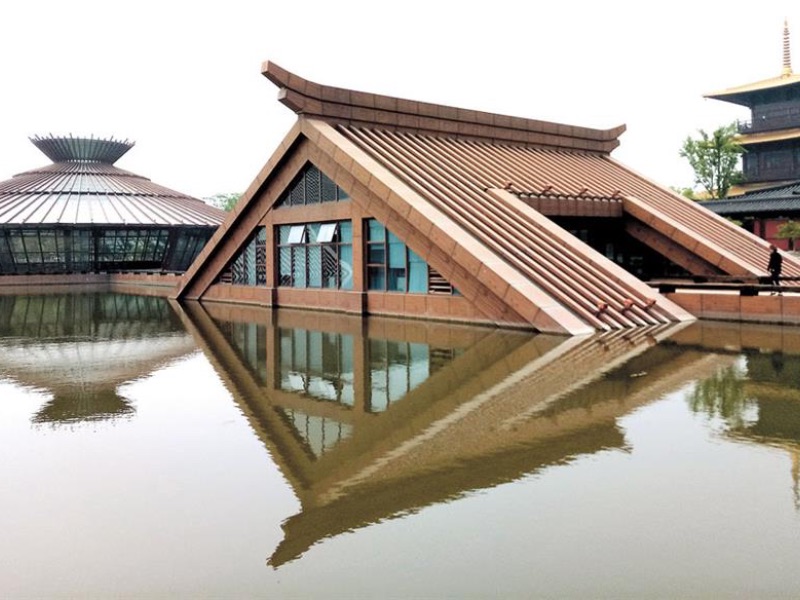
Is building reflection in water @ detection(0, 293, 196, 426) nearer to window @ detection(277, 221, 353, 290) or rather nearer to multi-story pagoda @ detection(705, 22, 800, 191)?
window @ detection(277, 221, 353, 290)

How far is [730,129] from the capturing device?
51406 mm

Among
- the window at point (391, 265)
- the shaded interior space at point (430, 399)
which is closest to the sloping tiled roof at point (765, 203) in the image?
the shaded interior space at point (430, 399)

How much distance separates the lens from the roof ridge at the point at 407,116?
23.4m

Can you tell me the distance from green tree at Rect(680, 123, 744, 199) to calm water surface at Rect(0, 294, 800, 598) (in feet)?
132

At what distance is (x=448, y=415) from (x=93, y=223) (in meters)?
47.7

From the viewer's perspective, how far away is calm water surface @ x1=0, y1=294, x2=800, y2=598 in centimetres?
477

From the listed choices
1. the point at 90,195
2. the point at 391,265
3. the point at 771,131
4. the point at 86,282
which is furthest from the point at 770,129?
the point at 90,195

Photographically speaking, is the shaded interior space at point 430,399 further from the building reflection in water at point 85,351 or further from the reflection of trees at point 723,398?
the building reflection in water at point 85,351

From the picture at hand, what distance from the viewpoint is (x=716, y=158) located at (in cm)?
5062

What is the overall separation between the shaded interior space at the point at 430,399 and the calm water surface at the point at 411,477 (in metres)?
0.04

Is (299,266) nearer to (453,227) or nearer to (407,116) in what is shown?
(407,116)

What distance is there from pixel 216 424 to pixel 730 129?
5083 centimetres

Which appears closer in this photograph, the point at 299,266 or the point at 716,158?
the point at 299,266

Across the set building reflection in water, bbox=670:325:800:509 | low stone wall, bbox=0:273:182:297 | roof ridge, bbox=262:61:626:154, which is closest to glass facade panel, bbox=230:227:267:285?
roof ridge, bbox=262:61:626:154
